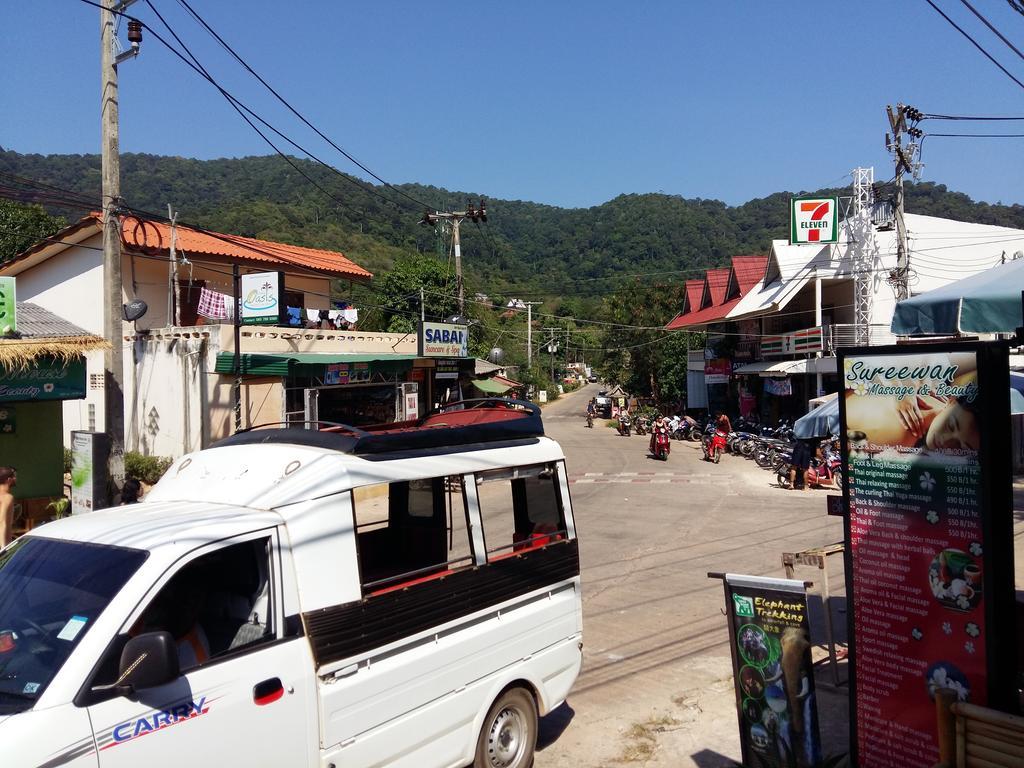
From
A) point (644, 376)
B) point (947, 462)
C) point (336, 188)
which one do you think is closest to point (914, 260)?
point (644, 376)

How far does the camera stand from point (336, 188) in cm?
5216

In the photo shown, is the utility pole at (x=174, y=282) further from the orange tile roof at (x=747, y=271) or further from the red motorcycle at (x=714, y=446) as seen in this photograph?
the orange tile roof at (x=747, y=271)

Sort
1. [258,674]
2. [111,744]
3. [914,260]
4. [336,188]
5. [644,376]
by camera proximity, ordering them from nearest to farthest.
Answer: [111,744] → [258,674] → [914,260] → [644,376] → [336,188]

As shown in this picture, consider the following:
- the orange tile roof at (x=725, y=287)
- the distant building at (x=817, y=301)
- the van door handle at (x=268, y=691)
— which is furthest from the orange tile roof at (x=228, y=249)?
the orange tile roof at (x=725, y=287)

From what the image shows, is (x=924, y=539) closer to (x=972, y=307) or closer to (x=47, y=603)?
(x=972, y=307)

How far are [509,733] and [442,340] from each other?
16.7 metres

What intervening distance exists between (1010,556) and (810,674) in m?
1.25

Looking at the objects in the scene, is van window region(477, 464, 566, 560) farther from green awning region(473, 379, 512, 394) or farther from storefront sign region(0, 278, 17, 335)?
green awning region(473, 379, 512, 394)

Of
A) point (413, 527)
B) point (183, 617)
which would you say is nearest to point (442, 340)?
point (413, 527)

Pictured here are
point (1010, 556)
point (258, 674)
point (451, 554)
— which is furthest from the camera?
point (451, 554)

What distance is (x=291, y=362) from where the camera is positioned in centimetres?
1681

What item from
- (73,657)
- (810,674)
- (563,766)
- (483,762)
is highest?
(73,657)

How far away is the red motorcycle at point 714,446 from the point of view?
25.7 meters

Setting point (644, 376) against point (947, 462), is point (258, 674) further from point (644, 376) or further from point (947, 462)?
point (644, 376)
